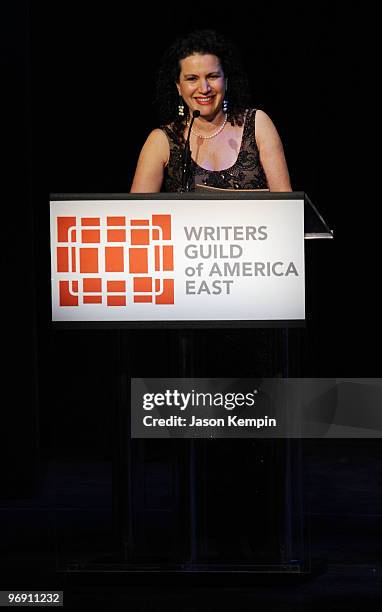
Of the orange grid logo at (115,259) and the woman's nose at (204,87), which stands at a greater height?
the woman's nose at (204,87)

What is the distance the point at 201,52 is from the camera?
483 cm

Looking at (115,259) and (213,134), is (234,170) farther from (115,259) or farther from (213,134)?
(115,259)

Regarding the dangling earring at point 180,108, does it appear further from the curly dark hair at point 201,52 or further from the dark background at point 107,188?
the dark background at point 107,188

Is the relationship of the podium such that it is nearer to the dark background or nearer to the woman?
the woman

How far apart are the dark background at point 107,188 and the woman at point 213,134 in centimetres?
137

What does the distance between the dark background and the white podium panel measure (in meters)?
1.31

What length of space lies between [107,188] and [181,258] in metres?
2.96

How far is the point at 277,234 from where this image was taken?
14.9 ft

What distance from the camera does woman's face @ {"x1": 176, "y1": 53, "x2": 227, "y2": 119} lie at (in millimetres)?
4824

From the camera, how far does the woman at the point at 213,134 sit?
482 centimetres

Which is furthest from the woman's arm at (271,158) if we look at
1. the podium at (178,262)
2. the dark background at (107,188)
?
the dark background at (107,188)

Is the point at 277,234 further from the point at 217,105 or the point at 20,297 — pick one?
the point at 20,297

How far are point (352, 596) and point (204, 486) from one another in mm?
586

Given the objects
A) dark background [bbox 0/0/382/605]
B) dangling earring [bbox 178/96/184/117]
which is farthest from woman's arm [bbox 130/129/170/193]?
dark background [bbox 0/0/382/605]
